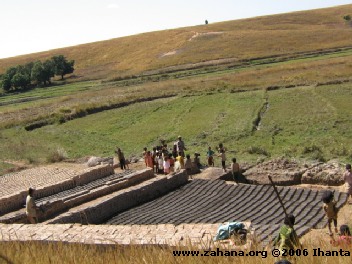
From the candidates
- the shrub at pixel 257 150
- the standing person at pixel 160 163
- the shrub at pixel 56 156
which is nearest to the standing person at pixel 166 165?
the standing person at pixel 160 163

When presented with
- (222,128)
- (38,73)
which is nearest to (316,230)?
(222,128)

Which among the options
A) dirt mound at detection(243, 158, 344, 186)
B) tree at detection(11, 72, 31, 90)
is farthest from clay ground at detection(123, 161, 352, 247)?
tree at detection(11, 72, 31, 90)

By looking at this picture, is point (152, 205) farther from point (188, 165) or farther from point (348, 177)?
point (348, 177)

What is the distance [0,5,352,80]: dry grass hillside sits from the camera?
70875mm

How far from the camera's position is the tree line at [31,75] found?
68.9 meters

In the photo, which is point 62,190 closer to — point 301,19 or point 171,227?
point 171,227

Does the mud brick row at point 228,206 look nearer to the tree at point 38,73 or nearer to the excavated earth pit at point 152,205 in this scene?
the excavated earth pit at point 152,205

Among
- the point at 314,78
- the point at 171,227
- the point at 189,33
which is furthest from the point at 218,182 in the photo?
the point at 189,33

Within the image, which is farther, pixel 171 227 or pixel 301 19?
pixel 301 19

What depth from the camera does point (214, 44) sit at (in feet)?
270

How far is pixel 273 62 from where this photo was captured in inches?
2226

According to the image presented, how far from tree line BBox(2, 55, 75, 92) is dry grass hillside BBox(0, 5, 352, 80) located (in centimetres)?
404

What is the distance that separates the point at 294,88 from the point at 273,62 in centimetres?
2096

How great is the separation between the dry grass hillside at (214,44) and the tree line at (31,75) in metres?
4.04
